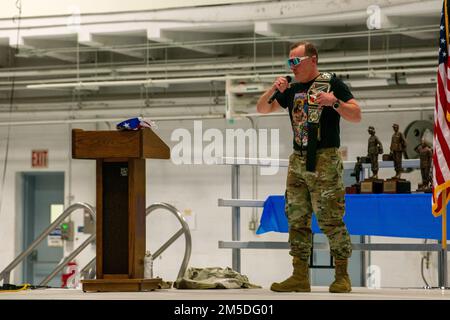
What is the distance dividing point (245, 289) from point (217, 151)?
24.0ft

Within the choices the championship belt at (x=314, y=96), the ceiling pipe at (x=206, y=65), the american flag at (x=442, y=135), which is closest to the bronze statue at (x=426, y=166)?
the american flag at (x=442, y=135)

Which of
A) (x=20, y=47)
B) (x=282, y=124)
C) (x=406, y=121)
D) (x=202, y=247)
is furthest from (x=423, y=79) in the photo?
(x=20, y=47)

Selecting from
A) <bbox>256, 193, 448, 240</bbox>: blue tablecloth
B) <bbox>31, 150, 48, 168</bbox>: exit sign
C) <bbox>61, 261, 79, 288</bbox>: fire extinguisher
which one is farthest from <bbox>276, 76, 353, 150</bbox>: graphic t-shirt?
<bbox>31, 150, 48, 168</bbox>: exit sign

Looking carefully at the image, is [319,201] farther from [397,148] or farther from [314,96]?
[397,148]

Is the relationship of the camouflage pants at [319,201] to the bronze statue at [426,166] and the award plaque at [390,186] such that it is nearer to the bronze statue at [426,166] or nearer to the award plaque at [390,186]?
the award plaque at [390,186]

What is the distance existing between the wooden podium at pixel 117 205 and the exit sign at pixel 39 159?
938 cm

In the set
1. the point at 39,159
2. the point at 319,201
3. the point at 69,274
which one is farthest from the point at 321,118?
the point at 39,159

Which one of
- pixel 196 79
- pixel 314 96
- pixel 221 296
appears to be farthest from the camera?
pixel 196 79

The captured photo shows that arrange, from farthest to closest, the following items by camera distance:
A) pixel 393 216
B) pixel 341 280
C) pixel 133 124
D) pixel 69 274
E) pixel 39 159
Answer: pixel 39 159 < pixel 69 274 < pixel 393 216 < pixel 133 124 < pixel 341 280

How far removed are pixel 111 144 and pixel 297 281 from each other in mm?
1361

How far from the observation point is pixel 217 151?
44.0ft

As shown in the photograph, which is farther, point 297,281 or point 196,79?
point 196,79

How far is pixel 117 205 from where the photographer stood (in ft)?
19.1

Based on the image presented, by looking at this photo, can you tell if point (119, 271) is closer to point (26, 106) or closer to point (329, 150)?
point (329, 150)
